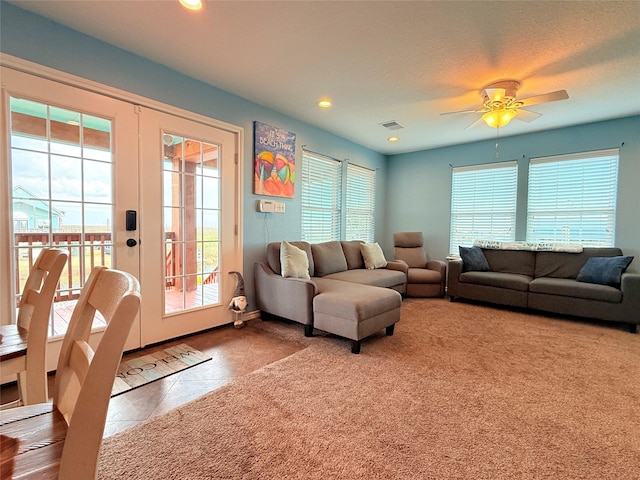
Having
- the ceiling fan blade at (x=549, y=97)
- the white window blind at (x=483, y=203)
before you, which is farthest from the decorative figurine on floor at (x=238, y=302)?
the white window blind at (x=483, y=203)

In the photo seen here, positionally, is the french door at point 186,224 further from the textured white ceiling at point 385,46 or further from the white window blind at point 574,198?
the white window blind at point 574,198

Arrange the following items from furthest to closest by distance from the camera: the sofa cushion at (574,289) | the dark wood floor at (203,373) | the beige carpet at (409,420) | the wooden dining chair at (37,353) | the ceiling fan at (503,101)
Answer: the sofa cushion at (574,289), the ceiling fan at (503,101), the dark wood floor at (203,373), the beige carpet at (409,420), the wooden dining chair at (37,353)

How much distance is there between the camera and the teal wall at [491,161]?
3.73 m

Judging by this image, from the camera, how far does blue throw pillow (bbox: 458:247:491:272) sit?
171 inches

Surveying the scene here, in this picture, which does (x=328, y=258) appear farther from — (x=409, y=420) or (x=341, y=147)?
(x=409, y=420)

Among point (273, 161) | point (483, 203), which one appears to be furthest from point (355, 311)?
point (483, 203)

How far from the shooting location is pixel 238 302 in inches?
124

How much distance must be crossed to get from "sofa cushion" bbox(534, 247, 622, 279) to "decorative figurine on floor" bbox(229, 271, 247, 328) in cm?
395

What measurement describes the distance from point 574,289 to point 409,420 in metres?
3.07

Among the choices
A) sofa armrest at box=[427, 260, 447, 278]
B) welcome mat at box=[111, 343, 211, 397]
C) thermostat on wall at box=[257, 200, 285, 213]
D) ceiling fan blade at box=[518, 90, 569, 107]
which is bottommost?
welcome mat at box=[111, 343, 211, 397]

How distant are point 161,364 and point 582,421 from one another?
2.82 metres

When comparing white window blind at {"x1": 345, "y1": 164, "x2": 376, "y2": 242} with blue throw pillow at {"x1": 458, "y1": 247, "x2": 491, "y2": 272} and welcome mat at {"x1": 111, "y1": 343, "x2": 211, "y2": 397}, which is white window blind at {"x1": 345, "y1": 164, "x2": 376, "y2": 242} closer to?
blue throw pillow at {"x1": 458, "y1": 247, "x2": 491, "y2": 272}

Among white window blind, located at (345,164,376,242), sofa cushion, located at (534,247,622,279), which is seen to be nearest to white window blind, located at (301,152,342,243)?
white window blind, located at (345,164,376,242)

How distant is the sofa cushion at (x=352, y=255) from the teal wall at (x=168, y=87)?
0.83 meters
